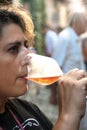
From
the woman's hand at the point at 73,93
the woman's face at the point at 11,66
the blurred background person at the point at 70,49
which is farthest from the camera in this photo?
the blurred background person at the point at 70,49

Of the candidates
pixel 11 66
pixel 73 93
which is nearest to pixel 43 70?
pixel 11 66

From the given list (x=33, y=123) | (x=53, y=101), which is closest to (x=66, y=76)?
(x=33, y=123)

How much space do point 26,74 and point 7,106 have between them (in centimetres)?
26

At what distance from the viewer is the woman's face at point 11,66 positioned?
88.1 inches

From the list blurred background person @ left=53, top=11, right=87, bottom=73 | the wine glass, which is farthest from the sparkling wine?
blurred background person @ left=53, top=11, right=87, bottom=73

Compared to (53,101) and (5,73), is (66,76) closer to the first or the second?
(5,73)

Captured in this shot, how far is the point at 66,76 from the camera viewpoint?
2102mm

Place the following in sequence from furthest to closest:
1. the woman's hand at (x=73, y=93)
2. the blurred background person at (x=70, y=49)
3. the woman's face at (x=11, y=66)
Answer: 1. the blurred background person at (x=70, y=49)
2. the woman's face at (x=11, y=66)
3. the woman's hand at (x=73, y=93)

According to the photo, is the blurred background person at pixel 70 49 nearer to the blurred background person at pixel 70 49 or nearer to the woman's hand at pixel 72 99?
the blurred background person at pixel 70 49

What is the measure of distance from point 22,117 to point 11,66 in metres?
0.31

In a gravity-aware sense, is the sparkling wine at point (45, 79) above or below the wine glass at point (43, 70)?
below

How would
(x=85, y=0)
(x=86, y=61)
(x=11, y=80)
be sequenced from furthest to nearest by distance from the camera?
(x=85, y=0), (x=86, y=61), (x=11, y=80)

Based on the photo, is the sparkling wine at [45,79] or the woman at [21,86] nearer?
the woman at [21,86]

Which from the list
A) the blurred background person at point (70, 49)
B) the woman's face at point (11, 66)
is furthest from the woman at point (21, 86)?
the blurred background person at point (70, 49)
